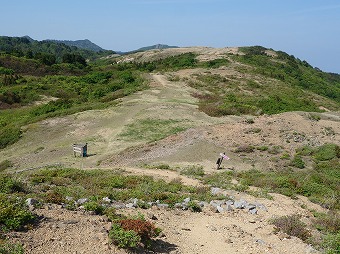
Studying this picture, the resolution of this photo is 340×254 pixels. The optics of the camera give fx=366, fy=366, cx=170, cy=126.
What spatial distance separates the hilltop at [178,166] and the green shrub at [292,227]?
0.04m

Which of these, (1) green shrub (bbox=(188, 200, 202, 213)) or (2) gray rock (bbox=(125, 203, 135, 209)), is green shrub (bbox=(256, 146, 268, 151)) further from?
(2) gray rock (bbox=(125, 203, 135, 209))

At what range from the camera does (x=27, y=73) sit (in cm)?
8469

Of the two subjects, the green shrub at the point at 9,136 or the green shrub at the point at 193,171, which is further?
the green shrub at the point at 9,136

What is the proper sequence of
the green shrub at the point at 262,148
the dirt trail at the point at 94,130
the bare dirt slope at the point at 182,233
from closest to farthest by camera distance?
the bare dirt slope at the point at 182,233
the green shrub at the point at 262,148
the dirt trail at the point at 94,130

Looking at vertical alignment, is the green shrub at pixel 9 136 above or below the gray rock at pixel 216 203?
below

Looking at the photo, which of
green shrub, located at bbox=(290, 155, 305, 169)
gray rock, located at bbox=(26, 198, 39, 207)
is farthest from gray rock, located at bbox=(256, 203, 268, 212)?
green shrub, located at bbox=(290, 155, 305, 169)

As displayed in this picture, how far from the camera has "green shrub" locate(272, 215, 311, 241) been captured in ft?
39.3

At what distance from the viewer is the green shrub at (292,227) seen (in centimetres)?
1197

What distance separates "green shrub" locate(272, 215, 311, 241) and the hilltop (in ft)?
0.14

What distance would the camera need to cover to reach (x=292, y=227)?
12.2 meters

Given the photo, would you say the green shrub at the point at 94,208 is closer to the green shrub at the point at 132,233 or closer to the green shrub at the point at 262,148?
the green shrub at the point at 132,233

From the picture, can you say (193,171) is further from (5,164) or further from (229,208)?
(5,164)

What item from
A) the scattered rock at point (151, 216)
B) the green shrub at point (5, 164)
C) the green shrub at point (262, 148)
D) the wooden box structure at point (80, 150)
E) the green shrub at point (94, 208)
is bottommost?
the green shrub at point (5, 164)

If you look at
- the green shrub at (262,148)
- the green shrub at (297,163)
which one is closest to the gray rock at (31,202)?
the green shrub at (297,163)
